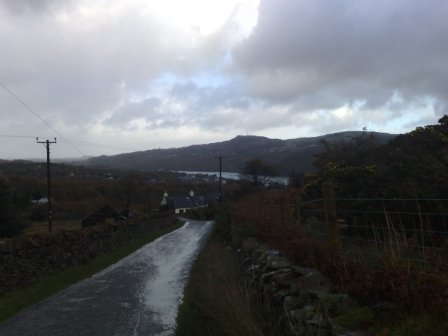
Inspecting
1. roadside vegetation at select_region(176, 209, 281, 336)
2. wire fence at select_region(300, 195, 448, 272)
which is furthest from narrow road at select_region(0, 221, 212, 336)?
wire fence at select_region(300, 195, 448, 272)

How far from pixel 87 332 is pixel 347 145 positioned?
19.3 metres

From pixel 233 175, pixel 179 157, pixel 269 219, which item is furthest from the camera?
pixel 179 157

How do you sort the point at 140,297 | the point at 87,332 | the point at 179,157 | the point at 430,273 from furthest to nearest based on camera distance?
the point at 179,157 → the point at 140,297 → the point at 87,332 → the point at 430,273

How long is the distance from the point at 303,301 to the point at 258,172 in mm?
76207

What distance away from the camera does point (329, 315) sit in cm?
502

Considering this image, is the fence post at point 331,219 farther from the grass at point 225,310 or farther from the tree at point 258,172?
the tree at point 258,172

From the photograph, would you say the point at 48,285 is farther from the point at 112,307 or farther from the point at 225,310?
the point at 225,310

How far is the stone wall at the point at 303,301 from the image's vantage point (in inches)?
191

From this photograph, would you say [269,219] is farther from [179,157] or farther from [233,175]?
[179,157]

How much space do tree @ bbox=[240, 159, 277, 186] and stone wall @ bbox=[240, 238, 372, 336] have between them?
71960 millimetres

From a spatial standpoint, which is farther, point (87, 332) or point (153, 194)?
point (153, 194)

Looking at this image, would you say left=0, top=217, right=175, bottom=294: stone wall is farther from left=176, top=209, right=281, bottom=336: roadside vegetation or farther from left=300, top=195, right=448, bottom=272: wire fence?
left=300, top=195, right=448, bottom=272: wire fence

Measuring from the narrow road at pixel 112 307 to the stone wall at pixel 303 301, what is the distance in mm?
3542

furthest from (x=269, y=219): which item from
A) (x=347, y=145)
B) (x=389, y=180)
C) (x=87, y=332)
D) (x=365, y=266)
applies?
(x=347, y=145)
